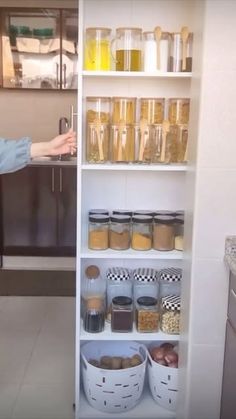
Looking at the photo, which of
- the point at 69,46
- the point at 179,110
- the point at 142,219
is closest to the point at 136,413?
the point at 142,219

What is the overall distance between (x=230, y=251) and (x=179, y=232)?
0.41m

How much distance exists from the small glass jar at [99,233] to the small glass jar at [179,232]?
0.95 feet

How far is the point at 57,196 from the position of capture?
358 centimetres

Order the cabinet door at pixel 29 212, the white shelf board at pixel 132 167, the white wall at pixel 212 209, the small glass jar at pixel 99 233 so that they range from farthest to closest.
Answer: the cabinet door at pixel 29 212 → the small glass jar at pixel 99 233 → the white shelf board at pixel 132 167 → the white wall at pixel 212 209

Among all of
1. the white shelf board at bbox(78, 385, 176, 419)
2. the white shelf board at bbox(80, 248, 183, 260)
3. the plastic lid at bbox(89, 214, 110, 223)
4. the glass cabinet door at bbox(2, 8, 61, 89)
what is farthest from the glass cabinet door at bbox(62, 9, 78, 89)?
the white shelf board at bbox(78, 385, 176, 419)

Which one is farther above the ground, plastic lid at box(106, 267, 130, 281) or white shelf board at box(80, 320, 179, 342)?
plastic lid at box(106, 267, 130, 281)

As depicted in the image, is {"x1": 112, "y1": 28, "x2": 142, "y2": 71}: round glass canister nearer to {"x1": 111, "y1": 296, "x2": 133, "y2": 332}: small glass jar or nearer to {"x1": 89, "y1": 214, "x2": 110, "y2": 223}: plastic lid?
{"x1": 89, "y1": 214, "x2": 110, "y2": 223}: plastic lid

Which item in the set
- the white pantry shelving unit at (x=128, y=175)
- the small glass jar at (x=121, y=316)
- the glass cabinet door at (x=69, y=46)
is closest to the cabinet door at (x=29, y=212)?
the glass cabinet door at (x=69, y=46)

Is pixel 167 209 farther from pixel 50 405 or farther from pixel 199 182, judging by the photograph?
pixel 50 405

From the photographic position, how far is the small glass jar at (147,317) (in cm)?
198

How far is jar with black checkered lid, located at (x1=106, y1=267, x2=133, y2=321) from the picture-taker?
2062 millimetres

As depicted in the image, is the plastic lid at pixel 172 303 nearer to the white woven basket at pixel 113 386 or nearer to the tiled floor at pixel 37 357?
the white woven basket at pixel 113 386

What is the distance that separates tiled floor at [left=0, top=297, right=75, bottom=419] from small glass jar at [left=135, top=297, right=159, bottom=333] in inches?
20.5

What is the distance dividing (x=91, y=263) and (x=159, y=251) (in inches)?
14.0
